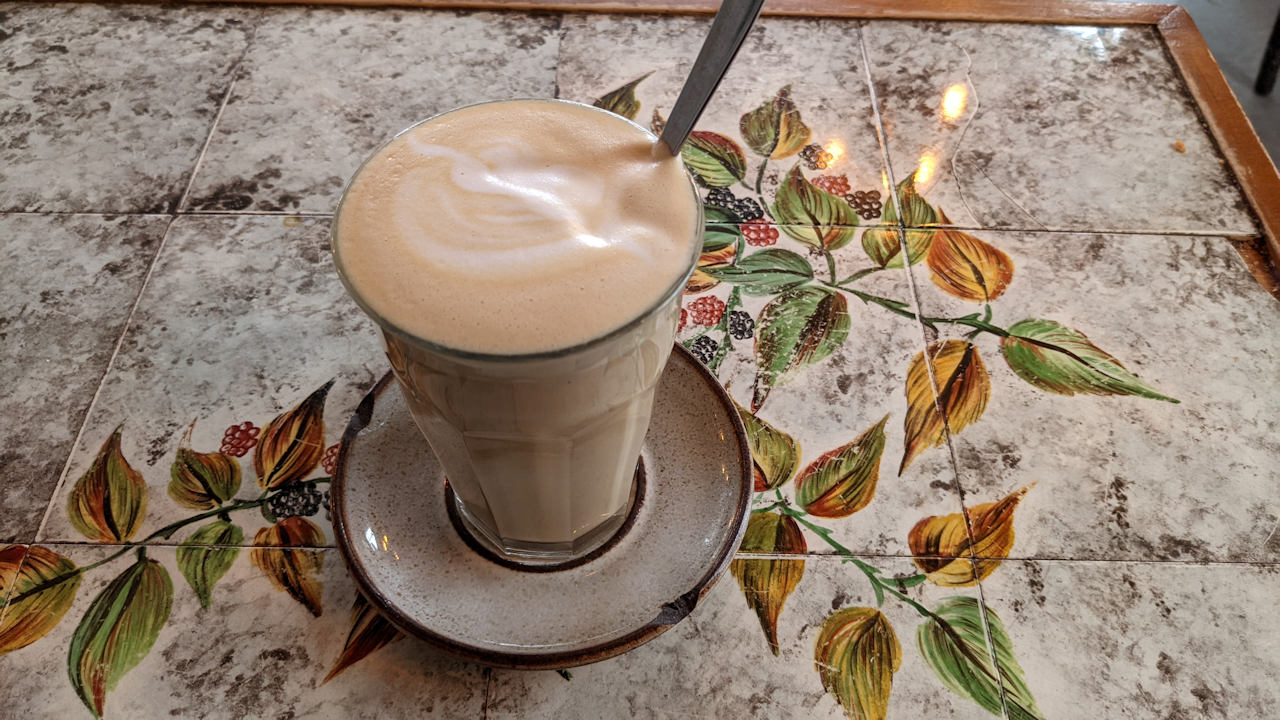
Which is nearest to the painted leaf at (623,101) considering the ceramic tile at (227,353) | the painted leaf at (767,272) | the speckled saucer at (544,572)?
the painted leaf at (767,272)

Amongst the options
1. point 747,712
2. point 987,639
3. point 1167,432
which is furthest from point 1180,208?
point 747,712

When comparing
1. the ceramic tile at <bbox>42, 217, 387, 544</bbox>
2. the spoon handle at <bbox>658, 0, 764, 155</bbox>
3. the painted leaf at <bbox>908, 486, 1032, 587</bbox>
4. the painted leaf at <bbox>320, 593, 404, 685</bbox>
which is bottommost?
the painted leaf at <bbox>908, 486, 1032, 587</bbox>

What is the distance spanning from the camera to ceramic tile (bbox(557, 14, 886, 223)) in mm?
1026

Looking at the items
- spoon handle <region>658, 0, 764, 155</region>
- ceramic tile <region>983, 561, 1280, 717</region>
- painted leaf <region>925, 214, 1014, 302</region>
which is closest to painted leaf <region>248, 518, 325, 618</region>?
spoon handle <region>658, 0, 764, 155</region>

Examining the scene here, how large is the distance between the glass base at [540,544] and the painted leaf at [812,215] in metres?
0.40

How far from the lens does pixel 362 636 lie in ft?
2.18

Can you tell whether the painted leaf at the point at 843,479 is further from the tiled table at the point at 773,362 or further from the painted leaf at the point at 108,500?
the painted leaf at the point at 108,500

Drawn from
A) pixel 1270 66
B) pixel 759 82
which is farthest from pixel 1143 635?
pixel 1270 66

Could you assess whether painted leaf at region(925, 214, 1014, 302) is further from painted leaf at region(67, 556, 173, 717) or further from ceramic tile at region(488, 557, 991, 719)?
painted leaf at region(67, 556, 173, 717)

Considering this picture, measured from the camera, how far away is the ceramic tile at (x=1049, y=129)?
985 mm

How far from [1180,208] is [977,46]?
1.18 feet

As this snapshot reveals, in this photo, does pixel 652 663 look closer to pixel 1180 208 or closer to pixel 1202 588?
pixel 1202 588

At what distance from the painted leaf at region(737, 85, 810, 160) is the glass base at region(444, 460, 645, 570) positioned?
1.74 feet

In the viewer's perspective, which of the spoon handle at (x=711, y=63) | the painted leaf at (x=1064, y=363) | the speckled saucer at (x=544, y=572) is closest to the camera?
the spoon handle at (x=711, y=63)
